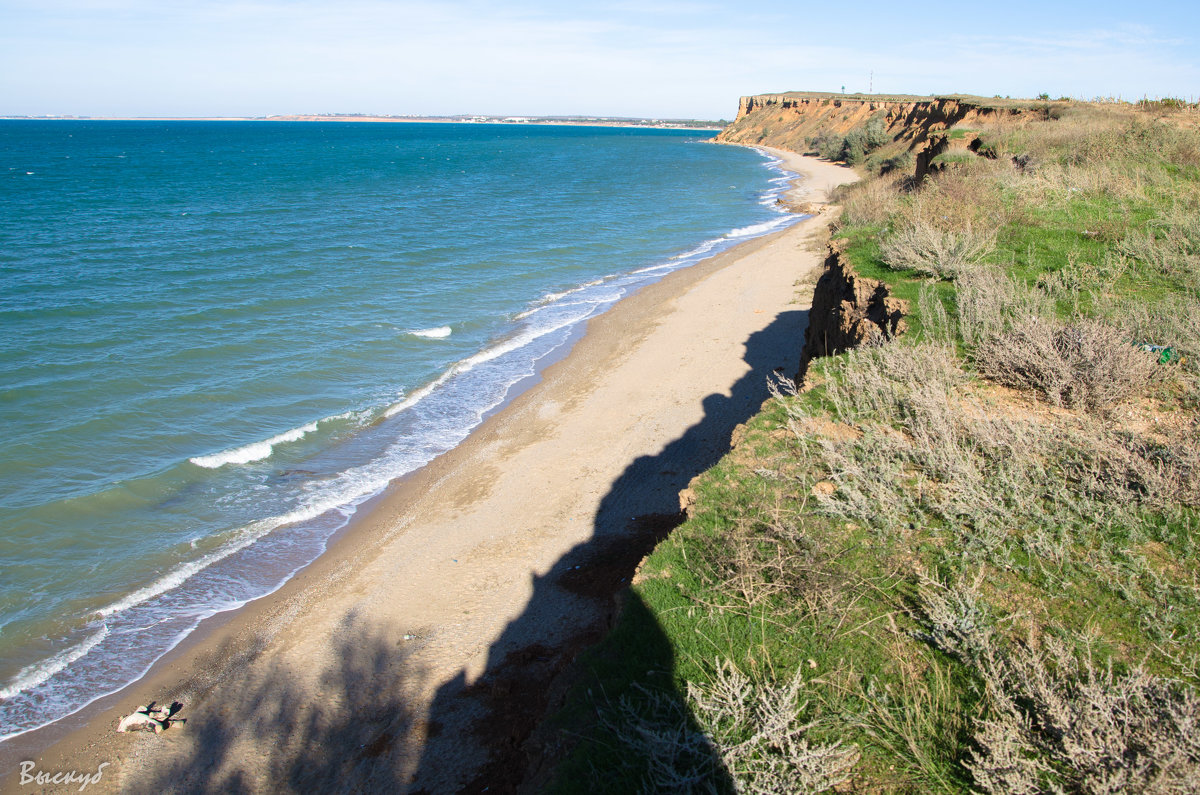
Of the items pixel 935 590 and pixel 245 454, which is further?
pixel 245 454

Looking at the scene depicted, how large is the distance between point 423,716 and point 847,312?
897 centimetres

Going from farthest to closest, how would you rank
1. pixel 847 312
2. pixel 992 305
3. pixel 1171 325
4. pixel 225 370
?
pixel 225 370, pixel 847 312, pixel 992 305, pixel 1171 325

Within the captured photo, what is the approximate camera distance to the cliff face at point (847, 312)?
10070 millimetres

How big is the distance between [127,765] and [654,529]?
7130 millimetres

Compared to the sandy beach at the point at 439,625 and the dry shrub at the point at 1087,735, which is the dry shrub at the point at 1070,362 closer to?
the dry shrub at the point at 1087,735

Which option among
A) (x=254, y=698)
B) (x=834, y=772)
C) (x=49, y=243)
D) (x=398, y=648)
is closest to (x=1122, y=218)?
(x=834, y=772)

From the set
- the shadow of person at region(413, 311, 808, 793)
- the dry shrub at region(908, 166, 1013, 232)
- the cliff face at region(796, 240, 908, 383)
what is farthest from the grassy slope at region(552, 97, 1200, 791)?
the dry shrub at region(908, 166, 1013, 232)

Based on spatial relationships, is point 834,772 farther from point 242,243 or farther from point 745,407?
point 242,243

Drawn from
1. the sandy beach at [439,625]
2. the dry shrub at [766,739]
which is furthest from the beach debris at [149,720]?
the dry shrub at [766,739]

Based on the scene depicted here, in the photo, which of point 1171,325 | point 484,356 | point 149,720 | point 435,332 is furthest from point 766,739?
point 435,332

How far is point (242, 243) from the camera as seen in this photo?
3078 centimetres

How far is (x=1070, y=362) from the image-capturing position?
746 centimetres

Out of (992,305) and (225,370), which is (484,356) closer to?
(225,370)

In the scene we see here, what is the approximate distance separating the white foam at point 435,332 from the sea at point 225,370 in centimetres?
10
